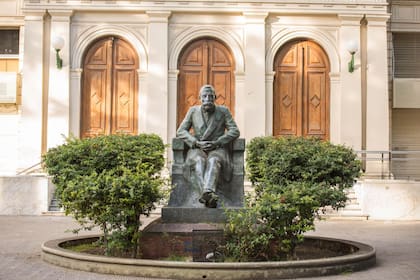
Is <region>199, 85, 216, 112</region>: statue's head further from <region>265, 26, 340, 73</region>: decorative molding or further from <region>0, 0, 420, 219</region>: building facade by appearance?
<region>265, 26, 340, 73</region>: decorative molding

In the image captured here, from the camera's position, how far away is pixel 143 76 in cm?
2150

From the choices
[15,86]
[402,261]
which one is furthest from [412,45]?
[402,261]

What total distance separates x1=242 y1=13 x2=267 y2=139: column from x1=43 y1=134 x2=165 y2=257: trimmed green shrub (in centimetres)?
1029

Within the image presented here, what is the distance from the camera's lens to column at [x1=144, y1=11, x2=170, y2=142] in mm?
21172

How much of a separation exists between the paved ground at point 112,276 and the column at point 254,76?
4.44m

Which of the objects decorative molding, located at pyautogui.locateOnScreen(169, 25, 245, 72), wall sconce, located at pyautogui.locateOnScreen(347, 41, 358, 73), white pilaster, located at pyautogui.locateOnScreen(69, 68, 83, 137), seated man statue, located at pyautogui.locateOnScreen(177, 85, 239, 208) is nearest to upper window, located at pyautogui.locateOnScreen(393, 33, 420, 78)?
wall sconce, located at pyautogui.locateOnScreen(347, 41, 358, 73)

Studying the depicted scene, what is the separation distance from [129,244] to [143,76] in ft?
39.3

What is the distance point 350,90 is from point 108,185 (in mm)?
13417

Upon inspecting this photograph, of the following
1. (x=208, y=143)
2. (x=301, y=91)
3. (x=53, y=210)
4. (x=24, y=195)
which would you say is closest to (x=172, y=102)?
(x=301, y=91)

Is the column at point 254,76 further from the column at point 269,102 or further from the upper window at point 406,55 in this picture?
the upper window at point 406,55

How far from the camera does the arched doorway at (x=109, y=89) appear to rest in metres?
21.5

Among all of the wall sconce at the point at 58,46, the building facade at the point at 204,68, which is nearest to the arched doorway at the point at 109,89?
the building facade at the point at 204,68

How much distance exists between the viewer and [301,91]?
857 inches

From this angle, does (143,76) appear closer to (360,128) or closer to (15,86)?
(15,86)
